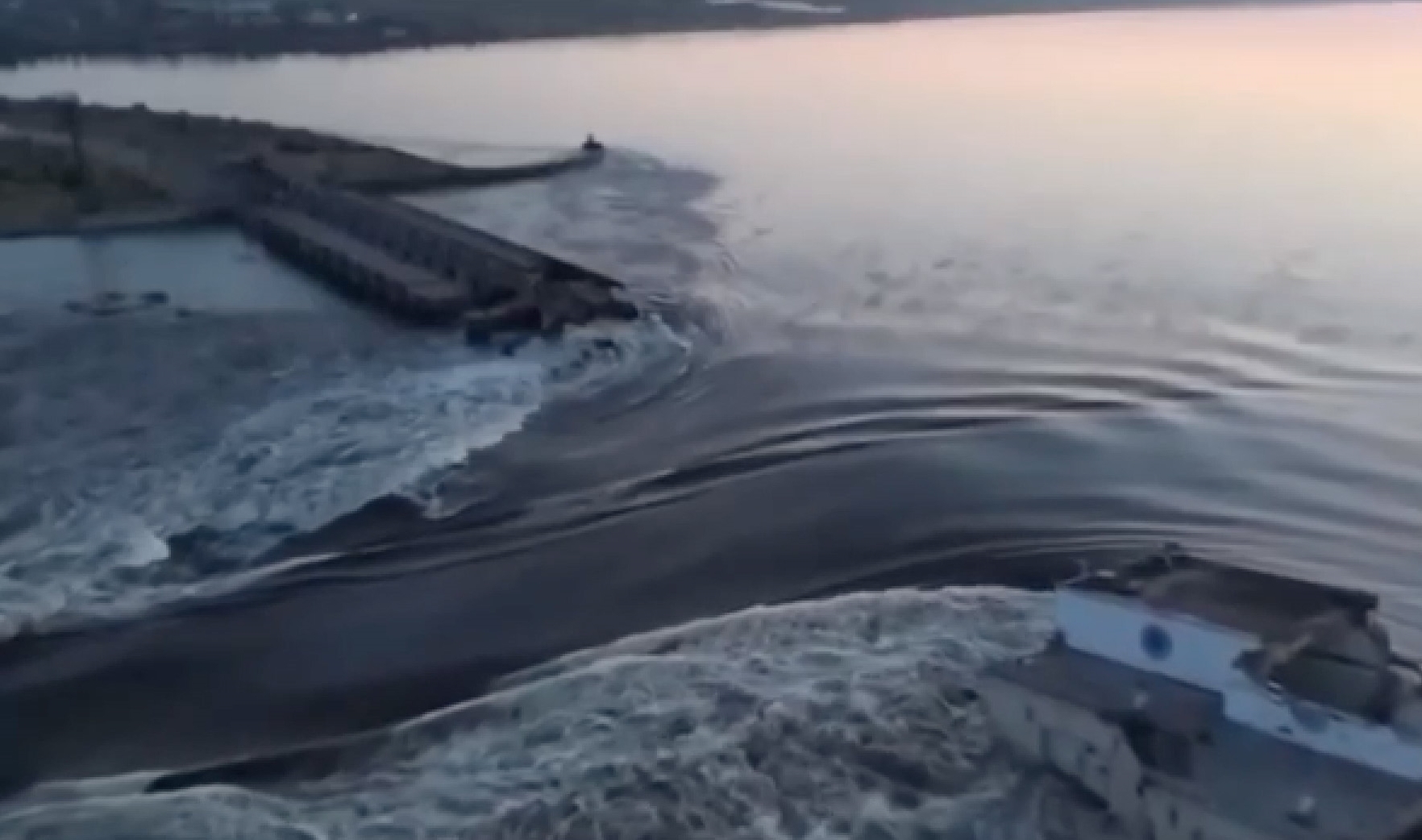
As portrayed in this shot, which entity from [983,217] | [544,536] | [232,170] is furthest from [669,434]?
[232,170]

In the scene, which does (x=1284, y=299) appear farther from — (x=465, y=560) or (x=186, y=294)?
(x=186, y=294)

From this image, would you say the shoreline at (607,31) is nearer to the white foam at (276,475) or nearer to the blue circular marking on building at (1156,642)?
the white foam at (276,475)

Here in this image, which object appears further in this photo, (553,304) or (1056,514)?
(553,304)

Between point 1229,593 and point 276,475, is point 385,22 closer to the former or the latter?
point 276,475

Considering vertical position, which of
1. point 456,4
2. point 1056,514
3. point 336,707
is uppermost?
point 456,4

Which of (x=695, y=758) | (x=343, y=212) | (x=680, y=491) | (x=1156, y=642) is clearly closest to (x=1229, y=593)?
(x=1156, y=642)

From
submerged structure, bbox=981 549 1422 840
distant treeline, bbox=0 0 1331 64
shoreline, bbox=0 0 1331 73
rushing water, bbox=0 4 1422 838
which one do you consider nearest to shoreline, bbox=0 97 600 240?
rushing water, bbox=0 4 1422 838

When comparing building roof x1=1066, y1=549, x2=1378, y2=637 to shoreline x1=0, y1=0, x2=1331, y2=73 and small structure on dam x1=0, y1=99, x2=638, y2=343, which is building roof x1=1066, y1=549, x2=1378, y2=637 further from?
shoreline x1=0, y1=0, x2=1331, y2=73
